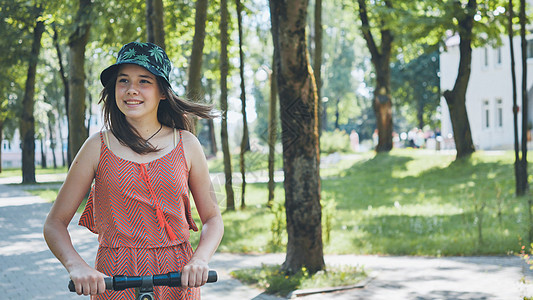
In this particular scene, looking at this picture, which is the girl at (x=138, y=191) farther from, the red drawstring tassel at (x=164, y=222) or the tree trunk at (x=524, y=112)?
the tree trunk at (x=524, y=112)

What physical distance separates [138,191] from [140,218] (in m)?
0.10

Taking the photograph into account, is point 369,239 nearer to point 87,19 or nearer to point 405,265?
point 405,265

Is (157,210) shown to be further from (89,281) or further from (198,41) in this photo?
(198,41)

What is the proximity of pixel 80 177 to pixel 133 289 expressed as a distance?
0.47 metres

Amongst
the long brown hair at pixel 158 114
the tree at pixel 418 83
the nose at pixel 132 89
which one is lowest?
the long brown hair at pixel 158 114

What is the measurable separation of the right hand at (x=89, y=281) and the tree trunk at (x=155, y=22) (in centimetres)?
934

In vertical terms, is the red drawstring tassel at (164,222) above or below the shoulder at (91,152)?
below

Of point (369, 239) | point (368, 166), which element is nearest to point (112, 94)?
point (369, 239)

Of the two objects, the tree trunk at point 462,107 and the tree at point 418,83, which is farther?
the tree at point 418,83

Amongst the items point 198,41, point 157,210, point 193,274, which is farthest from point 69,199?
point 198,41

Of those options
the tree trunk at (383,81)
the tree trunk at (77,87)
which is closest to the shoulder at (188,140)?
the tree trunk at (77,87)

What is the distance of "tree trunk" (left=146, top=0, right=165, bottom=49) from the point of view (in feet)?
38.6

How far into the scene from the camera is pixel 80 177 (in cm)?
291

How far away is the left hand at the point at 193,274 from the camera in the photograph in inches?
105
